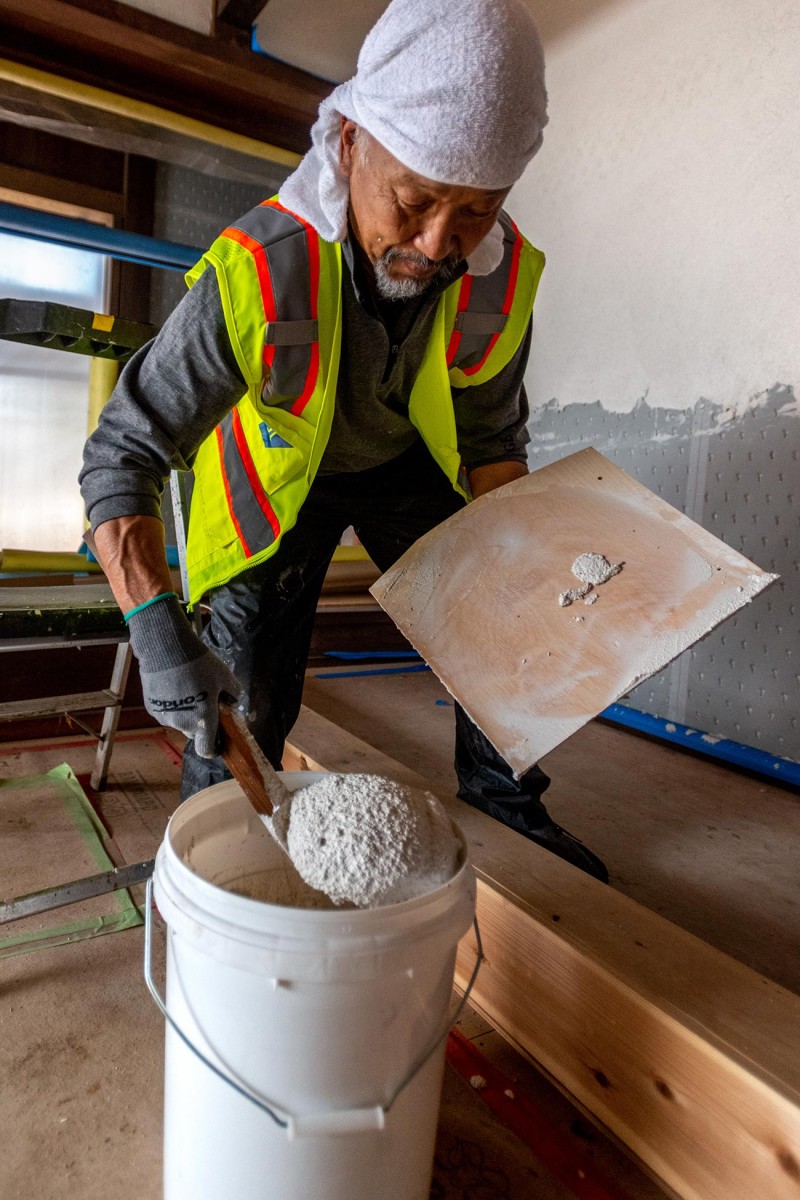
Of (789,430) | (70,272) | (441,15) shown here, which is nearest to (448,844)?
(441,15)

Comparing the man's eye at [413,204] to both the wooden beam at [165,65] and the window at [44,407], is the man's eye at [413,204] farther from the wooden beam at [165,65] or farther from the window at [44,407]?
the window at [44,407]

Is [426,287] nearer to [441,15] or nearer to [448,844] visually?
[441,15]

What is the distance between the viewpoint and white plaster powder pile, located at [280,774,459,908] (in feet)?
2.50

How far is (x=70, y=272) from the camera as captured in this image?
266 centimetres

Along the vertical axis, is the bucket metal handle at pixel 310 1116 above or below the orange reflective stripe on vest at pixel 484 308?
below

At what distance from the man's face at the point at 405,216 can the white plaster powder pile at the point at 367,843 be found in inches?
29.2

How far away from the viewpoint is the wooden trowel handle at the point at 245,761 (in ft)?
2.82

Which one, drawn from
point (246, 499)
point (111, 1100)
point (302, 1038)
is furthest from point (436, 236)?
point (111, 1100)

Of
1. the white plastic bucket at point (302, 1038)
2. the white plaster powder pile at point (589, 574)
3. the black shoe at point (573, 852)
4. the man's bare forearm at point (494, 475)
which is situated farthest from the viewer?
the man's bare forearm at point (494, 475)

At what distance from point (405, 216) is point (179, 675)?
693 mm

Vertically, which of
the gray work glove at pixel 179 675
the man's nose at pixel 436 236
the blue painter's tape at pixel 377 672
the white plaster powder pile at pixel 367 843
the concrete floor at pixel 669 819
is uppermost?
the man's nose at pixel 436 236

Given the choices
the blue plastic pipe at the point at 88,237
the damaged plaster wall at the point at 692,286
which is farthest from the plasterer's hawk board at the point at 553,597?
the blue plastic pipe at the point at 88,237

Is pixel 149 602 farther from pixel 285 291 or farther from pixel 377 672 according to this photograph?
pixel 377 672

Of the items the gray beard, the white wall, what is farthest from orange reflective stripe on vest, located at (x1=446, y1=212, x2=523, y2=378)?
the white wall
